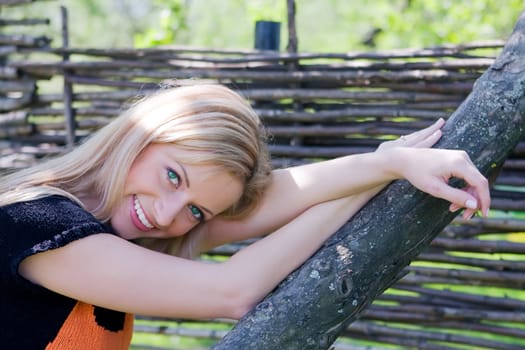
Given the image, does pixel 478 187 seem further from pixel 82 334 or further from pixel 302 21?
pixel 302 21

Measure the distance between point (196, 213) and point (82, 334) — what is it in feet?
1.12

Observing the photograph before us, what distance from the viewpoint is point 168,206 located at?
165 cm

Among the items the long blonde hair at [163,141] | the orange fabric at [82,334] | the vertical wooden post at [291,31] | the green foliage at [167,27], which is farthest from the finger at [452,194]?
the green foliage at [167,27]

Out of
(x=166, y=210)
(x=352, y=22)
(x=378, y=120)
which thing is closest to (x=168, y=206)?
(x=166, y=210)

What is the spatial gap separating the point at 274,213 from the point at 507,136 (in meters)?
0.57

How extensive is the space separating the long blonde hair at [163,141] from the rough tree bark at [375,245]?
0.35 meters

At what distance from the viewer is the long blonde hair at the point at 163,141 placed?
1638 mm

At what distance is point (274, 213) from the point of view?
1.80 m

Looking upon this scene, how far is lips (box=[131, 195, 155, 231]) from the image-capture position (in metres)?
1.69

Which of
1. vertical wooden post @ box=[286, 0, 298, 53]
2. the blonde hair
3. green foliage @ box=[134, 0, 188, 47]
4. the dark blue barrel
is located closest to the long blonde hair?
the blonde hair

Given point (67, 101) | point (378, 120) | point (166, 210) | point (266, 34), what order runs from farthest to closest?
point (67, 101)
point (266, 34)
point (378, 120)
point (166, 210)

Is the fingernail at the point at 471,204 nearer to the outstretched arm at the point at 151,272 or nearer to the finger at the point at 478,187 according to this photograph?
the finger at the point at 478,187

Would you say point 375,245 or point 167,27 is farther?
point 167,27

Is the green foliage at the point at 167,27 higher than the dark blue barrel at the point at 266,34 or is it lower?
lower
